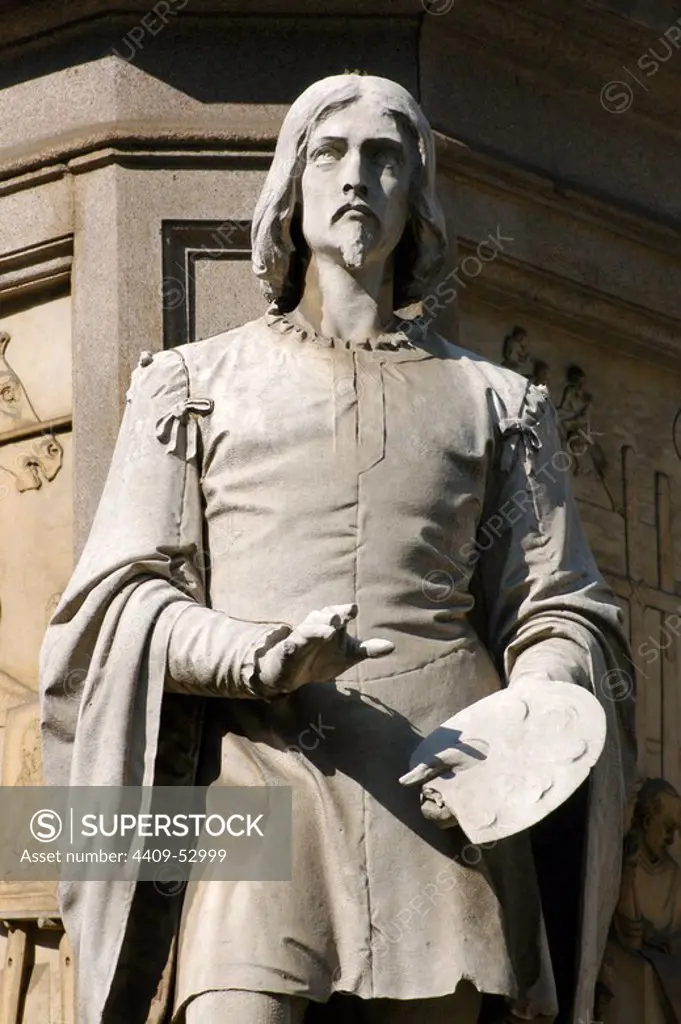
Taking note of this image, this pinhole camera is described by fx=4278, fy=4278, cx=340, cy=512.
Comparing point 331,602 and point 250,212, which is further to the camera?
point 250,212

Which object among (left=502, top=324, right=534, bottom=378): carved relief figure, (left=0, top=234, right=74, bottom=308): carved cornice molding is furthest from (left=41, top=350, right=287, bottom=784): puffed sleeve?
(left=502, top=324, right=534, bottom=378): carved relief figure

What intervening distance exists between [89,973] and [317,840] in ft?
2.00

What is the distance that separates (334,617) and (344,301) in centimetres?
126

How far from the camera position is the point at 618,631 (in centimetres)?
1031

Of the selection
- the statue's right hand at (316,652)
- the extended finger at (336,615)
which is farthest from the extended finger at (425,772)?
the extended finger at (336,615)

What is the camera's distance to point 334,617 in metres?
9.33

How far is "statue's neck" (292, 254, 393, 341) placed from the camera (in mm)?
10328

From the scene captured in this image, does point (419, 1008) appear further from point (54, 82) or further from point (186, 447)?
point (54, 82)

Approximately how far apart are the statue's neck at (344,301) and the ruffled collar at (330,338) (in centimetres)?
2

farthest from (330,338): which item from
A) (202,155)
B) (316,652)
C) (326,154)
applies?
(202,155)

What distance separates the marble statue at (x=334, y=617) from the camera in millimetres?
9656

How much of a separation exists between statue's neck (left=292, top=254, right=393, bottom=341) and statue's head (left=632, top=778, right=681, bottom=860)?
2.13 m

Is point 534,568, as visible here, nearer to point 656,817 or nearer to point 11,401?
point 656,817

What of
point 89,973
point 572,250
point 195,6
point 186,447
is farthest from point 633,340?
point 89,973
